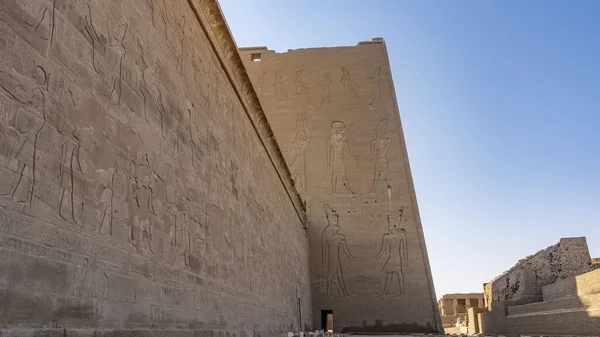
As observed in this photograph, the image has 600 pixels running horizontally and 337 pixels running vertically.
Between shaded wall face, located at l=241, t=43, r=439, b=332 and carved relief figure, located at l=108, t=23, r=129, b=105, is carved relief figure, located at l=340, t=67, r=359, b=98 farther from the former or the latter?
carved relief figure, located at l=108, t=23, r=129, b=105

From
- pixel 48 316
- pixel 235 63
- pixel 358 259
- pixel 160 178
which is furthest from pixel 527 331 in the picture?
pixel 48 316

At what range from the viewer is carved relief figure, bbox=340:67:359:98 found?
62.0 ft

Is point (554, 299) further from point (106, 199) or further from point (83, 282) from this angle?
point (83, 282)

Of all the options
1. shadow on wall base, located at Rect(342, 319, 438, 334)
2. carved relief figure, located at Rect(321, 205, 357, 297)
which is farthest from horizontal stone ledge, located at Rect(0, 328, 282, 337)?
carved relief figure, located at Rect(321, 205, 357, 297)

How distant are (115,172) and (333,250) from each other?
13.2 m

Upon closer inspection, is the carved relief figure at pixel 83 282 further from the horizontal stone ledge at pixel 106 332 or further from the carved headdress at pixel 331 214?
the carved headdress at pixel 331 214

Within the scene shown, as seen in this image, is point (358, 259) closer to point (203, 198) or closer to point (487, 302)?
point (487, 302)

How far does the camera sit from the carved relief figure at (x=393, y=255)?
15.5m

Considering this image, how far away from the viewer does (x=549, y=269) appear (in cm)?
1261

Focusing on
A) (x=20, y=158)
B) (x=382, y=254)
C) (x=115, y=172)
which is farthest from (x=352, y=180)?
(x=20, y=158)

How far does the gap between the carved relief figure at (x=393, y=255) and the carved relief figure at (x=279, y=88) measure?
6259 millimetres

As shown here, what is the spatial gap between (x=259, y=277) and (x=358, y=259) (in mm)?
8652

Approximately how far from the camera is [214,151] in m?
5.80

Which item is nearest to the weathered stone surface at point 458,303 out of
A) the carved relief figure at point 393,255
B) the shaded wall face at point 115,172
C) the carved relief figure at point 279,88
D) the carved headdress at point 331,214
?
the carved relief figure at point 393,255
